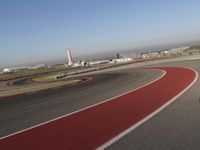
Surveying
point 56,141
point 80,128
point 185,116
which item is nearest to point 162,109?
point 185,116

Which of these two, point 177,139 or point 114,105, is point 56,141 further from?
point 114,105

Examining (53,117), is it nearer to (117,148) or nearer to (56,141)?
(56,141)

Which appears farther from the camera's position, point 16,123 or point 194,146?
point 16,123

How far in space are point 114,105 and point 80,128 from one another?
4576 mm

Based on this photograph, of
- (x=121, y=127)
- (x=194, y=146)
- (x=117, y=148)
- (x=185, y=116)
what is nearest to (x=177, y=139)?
(x=194, y=146)

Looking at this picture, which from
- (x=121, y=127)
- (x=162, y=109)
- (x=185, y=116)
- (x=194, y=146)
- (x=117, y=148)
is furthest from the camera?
(x=162, y=109)

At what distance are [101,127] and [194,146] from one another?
3.38 metres

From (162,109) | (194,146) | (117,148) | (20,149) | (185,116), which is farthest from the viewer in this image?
(162,109)

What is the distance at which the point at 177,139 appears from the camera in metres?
7.48

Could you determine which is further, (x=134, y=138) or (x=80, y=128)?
(x=80, y=128)

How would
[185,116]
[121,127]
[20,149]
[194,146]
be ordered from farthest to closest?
[185,116], [121,127], [20,149], [194,146]

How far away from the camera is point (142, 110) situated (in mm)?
11891

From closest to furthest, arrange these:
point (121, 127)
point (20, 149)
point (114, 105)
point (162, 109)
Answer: point (20, 149), point (121, 127), point (162, 109), point (114, 105)

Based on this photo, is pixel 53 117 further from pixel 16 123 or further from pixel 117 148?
pixel 117 148
